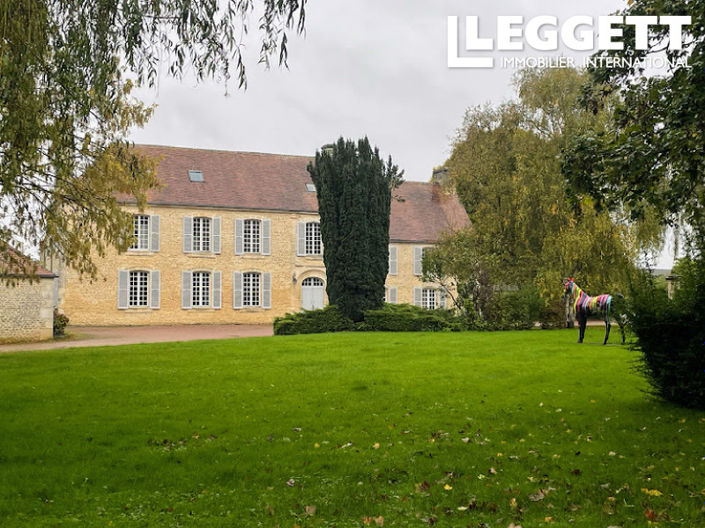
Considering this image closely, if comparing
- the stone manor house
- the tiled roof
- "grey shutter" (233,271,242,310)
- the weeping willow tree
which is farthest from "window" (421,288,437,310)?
"grey shutter" (233,271,242,310)

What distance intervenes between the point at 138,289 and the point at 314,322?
1060cm

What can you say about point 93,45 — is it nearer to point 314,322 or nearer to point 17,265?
point 17,265

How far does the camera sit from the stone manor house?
1128 inches

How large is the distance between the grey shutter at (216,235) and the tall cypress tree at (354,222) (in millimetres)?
8160

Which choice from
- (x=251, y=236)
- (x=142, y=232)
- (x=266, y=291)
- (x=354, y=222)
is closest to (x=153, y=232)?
(x=142, y=232)

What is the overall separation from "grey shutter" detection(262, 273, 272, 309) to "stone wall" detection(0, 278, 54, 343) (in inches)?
426

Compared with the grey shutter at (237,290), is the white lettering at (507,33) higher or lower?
higher

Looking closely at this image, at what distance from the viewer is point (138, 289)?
94.8 ft

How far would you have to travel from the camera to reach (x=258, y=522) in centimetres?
496

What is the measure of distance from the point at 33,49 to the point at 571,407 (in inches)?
291

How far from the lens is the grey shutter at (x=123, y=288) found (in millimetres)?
28438

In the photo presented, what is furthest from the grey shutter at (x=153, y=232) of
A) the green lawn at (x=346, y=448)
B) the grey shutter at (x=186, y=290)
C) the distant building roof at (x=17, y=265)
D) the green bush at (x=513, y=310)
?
the green lawn at (x=346, y=448)

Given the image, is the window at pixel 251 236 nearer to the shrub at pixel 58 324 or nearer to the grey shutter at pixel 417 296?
the grey shutter at pixel 417 296

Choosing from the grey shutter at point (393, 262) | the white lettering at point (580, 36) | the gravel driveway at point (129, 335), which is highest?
the white lettering at point (580, 36)
